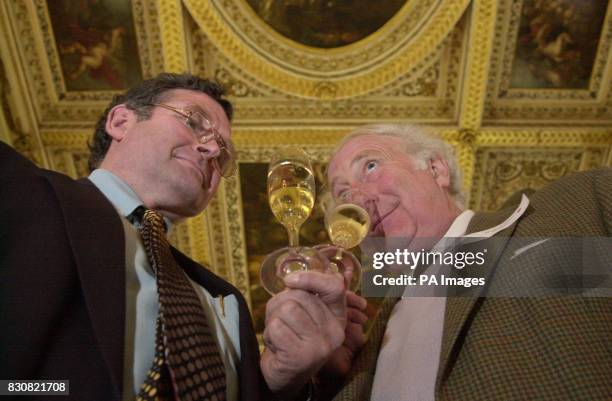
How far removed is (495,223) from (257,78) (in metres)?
5.38

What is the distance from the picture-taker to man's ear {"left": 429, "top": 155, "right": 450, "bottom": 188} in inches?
104

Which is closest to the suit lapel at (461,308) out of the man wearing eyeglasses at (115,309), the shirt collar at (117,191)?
the man wearing eyeglasses at (115,309)

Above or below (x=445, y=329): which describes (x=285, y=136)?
below

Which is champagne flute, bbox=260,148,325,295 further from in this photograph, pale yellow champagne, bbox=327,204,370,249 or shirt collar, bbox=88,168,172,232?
shirt collar, bbox=88,168,172,232

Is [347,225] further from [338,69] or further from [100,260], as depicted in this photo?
[338,69]

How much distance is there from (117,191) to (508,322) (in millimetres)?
1457

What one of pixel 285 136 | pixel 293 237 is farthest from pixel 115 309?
pixel 285 136

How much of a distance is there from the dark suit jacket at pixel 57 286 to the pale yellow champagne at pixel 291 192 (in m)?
0.59

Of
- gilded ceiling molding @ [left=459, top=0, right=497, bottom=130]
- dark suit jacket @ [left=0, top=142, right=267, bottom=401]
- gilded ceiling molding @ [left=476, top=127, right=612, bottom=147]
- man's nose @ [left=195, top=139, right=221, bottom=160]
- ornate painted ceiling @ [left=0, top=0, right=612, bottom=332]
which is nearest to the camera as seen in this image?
dark suit jacket @ [left=0, top=142, right=267, bottom=401]

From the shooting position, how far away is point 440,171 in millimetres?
2682

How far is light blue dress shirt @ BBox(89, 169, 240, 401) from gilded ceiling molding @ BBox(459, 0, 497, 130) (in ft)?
18.1

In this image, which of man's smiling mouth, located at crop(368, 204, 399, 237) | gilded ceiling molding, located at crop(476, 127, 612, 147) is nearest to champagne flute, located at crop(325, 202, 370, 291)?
man's smiling mouth, located at crop(368, 204, 399, 237)
